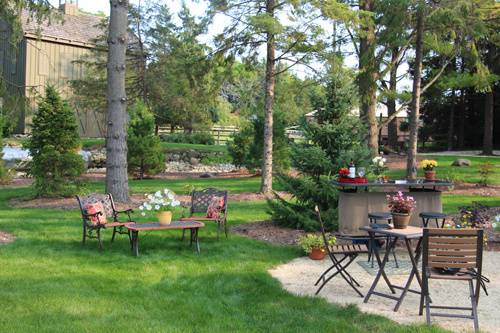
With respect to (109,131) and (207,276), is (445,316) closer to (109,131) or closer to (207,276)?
(207,276)

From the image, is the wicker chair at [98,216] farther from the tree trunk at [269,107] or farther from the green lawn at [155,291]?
the tree trunk at [269,107]

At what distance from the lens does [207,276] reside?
682 centimetres

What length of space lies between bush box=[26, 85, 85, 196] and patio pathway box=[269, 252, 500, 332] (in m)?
7.62

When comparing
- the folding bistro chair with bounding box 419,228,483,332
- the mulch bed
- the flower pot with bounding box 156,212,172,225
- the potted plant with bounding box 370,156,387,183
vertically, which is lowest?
the mulch bed

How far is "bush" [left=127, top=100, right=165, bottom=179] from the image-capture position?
1958 cm

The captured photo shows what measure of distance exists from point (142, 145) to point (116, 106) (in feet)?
24.3

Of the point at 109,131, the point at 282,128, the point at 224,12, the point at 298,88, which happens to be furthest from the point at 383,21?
the point at 109,131

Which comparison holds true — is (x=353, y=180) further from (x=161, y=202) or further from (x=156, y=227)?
(x=156, y=227)

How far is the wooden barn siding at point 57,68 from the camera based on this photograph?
31.6 metres

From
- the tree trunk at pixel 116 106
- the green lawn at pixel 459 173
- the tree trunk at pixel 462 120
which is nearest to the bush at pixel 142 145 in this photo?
the tree trunk at pixel 116 106

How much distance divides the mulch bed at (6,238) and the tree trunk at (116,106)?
3205 millimetres

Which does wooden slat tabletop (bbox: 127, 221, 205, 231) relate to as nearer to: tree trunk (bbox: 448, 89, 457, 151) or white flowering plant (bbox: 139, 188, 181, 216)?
white flowering plant (bbox: 139, 188, 181, 216)

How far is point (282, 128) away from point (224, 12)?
7.13m

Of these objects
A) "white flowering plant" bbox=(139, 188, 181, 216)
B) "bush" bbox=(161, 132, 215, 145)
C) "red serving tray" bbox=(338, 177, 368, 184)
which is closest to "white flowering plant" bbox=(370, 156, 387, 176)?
"red serving tray" bbox=(338, 177, 368, 184)
